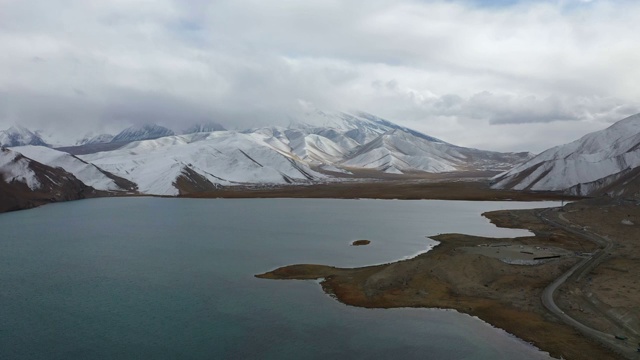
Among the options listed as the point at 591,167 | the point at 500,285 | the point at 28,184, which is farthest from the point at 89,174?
the point at 500,285

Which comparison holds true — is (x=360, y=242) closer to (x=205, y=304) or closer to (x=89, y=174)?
(x=205, y=304)

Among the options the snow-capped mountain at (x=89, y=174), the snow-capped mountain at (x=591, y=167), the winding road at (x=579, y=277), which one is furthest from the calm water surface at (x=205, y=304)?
the snow-capped mountain at (x=89, y=174)

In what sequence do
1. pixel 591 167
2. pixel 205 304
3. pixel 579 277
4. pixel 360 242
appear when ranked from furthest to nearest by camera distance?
1. pixel 591 167
2. pixel 360 242
3. pixel 579 277
4. pixel 205 304

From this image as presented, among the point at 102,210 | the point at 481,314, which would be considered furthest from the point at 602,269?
the point at 102,210

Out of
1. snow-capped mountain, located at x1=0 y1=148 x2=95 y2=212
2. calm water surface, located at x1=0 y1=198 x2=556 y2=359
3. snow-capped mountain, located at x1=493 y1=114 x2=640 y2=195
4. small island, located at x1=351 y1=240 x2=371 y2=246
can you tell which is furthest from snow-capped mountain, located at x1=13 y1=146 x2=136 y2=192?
snow-capped mountain, located at x1=493 y1=114 x2=640 y2=195

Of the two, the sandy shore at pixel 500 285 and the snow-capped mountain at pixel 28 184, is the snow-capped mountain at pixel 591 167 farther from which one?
the snow-capped mountain at pixel 28 184

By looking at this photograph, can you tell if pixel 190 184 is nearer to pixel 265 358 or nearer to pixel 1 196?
pixel 1 196
